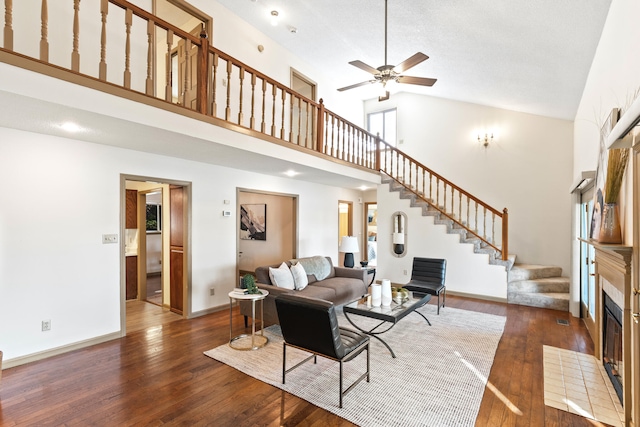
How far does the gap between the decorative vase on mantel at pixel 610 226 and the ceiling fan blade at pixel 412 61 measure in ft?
7.11

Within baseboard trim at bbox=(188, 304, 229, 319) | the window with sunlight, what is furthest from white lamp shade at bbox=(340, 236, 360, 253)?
the window with sunlight

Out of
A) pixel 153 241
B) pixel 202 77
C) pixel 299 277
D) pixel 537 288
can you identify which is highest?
pixel 202 77

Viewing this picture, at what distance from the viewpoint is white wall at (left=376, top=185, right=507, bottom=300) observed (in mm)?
5820

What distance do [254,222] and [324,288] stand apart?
3.59 metres

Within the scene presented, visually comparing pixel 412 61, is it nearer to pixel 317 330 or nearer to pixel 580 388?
pixel 317 330

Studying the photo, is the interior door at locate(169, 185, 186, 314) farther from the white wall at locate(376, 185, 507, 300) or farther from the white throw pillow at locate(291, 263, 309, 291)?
the white wall at locate(376, 185, 507, 300)

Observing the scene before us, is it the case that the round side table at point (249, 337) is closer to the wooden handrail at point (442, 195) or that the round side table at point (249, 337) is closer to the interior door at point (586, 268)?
the interior door at point (586, 268)

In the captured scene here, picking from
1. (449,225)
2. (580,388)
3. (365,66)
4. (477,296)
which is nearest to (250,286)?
(365,66)

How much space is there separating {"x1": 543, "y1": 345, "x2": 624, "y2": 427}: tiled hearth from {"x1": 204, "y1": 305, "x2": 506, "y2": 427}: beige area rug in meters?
0.53

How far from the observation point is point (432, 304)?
5449 millimetres

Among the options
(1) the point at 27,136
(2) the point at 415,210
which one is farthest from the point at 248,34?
(2) the point at 415,210

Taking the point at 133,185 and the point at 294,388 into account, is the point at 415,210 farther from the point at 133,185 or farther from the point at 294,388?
the point at 133,185

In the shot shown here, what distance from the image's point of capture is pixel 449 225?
6301 millimetres

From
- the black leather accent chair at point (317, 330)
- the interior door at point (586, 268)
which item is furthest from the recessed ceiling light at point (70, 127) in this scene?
the interior door at point (586, 268)
